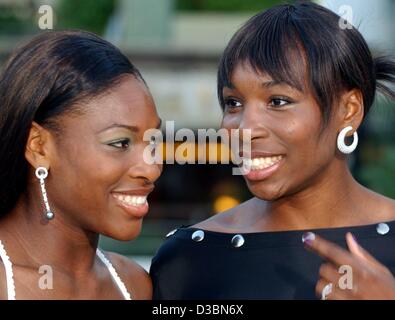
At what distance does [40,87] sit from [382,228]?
123 centimetres

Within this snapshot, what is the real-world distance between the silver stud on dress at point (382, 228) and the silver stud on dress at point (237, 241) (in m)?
0.46

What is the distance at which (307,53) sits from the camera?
10.2 feet

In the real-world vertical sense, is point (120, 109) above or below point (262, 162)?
above

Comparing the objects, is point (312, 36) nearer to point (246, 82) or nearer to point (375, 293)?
point (246, 82)

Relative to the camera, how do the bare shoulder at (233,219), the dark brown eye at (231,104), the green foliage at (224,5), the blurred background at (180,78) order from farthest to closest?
the green foliage at (224,5) < the blurred background at (180,78) < the bare shoulder at (233,219) < the dark brown eye at (231,104)

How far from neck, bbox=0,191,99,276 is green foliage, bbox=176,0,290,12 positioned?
1575 centimetres

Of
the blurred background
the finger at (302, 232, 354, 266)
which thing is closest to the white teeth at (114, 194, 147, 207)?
the finger at (302, 232, 354, 266)

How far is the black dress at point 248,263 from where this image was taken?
3.11 meters

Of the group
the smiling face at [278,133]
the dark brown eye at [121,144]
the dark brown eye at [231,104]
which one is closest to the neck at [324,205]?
the smiling face at [278,133]

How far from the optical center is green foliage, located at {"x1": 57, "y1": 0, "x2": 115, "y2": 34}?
20.1 meters

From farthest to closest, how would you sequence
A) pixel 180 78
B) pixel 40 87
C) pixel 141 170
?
pixel 180 78
pixel 141 170
pixel 40 87

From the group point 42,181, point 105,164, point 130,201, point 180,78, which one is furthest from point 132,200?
point 180,78

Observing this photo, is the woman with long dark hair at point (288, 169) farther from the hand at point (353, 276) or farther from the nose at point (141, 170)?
the hand at point (353, 276)

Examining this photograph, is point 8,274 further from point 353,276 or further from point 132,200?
point 353,276
